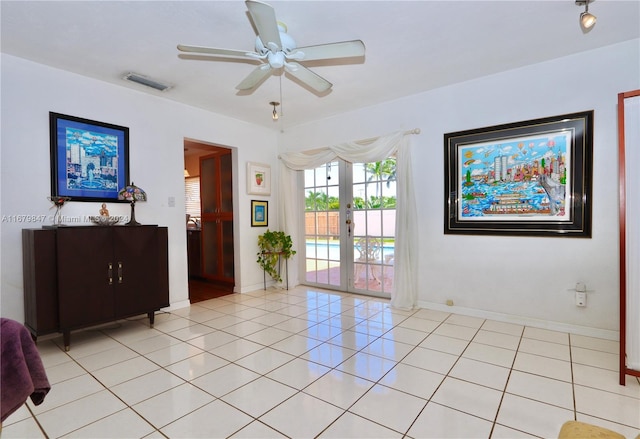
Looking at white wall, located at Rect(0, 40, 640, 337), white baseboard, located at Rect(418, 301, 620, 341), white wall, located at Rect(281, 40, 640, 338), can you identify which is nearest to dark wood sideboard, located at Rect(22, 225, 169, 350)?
white wall, located at Rect(0, 40, 640, 337)

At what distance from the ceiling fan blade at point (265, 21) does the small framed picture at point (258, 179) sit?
2873 millimetres

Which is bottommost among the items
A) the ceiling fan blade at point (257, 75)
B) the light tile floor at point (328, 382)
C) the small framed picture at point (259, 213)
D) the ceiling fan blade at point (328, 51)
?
the light tile floor at point (328, 382)

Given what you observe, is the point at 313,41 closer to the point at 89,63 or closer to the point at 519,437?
the point at 89,63

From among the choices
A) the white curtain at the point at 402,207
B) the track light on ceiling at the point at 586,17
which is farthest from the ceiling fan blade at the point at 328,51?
the white curtain at the point at 402,207

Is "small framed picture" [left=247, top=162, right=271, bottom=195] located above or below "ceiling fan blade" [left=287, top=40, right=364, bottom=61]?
below

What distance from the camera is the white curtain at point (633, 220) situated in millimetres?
2047

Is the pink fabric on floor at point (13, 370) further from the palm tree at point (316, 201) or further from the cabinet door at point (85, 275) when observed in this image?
the palm tree at point (316, 201)

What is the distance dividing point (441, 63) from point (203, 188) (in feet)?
14.2

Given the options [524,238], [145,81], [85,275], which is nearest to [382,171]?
[524,238]

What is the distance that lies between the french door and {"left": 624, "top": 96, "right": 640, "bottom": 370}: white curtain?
2.40m

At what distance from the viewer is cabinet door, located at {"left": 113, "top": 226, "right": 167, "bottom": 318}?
10.2ft

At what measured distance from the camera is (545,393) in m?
2.02

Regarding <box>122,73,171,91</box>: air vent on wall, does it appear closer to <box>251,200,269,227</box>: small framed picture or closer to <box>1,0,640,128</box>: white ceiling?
<box>1,0,640,128</box>: white ceiling

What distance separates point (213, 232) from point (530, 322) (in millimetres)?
4700
